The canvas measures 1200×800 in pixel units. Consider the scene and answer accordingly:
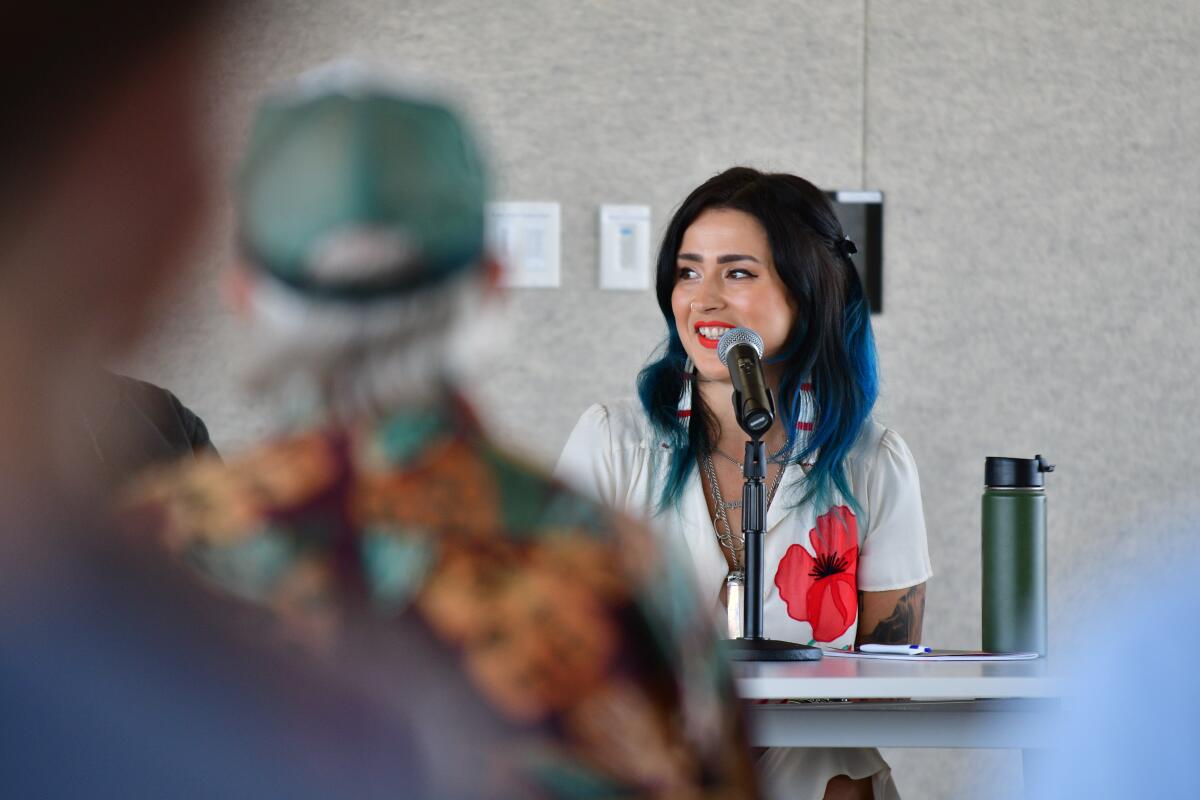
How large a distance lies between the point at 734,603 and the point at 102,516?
188cm

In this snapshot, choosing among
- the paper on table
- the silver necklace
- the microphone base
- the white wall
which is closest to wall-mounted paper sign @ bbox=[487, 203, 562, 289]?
the white wall

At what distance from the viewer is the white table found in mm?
1804

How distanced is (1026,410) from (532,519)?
3556 millimetres

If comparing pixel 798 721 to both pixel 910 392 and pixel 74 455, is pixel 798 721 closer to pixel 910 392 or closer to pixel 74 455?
pixel 74 455

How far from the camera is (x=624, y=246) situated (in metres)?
3.68

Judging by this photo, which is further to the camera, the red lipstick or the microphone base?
the red lipstick

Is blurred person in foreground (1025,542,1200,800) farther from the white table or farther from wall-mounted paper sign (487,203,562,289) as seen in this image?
wall-mounted paper sign (487,203,562,289)

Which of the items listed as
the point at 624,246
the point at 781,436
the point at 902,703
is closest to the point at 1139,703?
the point at 902,703

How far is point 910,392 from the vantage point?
382 centimetres

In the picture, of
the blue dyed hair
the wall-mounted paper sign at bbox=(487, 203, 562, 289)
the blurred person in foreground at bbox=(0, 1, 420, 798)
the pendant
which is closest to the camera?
the blurred person in foreground at bbox=(0, 1, 420, 798)

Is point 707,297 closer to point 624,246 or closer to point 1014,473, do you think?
point 1014,473

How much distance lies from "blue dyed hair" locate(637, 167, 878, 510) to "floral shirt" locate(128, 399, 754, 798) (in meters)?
2.02

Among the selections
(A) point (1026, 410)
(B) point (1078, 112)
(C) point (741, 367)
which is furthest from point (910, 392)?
(C) point (741, 367)

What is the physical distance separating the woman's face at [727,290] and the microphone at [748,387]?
0.41 meters
